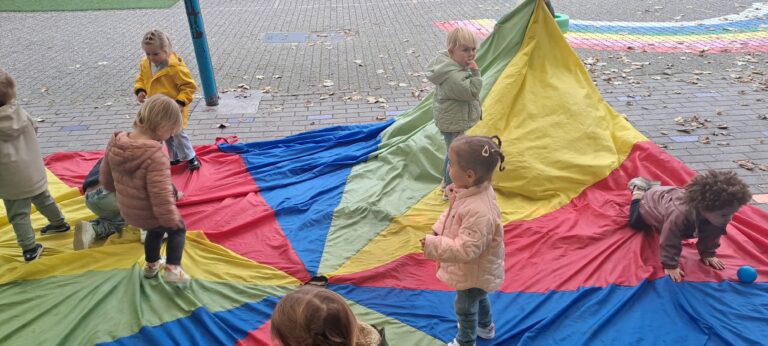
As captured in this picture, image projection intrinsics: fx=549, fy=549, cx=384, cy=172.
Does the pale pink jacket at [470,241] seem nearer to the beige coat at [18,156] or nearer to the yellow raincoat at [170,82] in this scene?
the beige coat at [18,156]

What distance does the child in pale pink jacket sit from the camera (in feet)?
9.20

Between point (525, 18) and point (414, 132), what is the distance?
165 centimetres

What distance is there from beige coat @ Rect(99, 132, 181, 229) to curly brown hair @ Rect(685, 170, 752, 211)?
3433 millimetres

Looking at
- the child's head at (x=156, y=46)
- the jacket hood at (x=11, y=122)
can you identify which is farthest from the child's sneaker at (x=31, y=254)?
the child's head at (x=156, y=46)

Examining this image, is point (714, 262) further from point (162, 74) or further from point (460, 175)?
point (162, 74)

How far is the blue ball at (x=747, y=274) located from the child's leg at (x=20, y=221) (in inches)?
205

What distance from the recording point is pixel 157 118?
135 inches

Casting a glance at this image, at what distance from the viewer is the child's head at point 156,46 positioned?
516 centimetres

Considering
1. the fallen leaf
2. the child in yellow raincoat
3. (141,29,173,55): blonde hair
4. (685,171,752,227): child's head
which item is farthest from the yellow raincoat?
the fallen leaf

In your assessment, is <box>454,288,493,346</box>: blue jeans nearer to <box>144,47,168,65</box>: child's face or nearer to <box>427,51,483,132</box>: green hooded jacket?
<box>427,51,483,132</box>: green hooded jacket

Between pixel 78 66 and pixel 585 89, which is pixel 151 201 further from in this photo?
pixel 78 66

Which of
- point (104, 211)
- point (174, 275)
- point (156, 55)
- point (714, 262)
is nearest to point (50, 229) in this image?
point (104, 211)

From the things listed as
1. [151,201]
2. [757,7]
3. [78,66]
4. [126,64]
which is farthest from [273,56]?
[757,7]

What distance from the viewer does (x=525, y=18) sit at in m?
5.69
